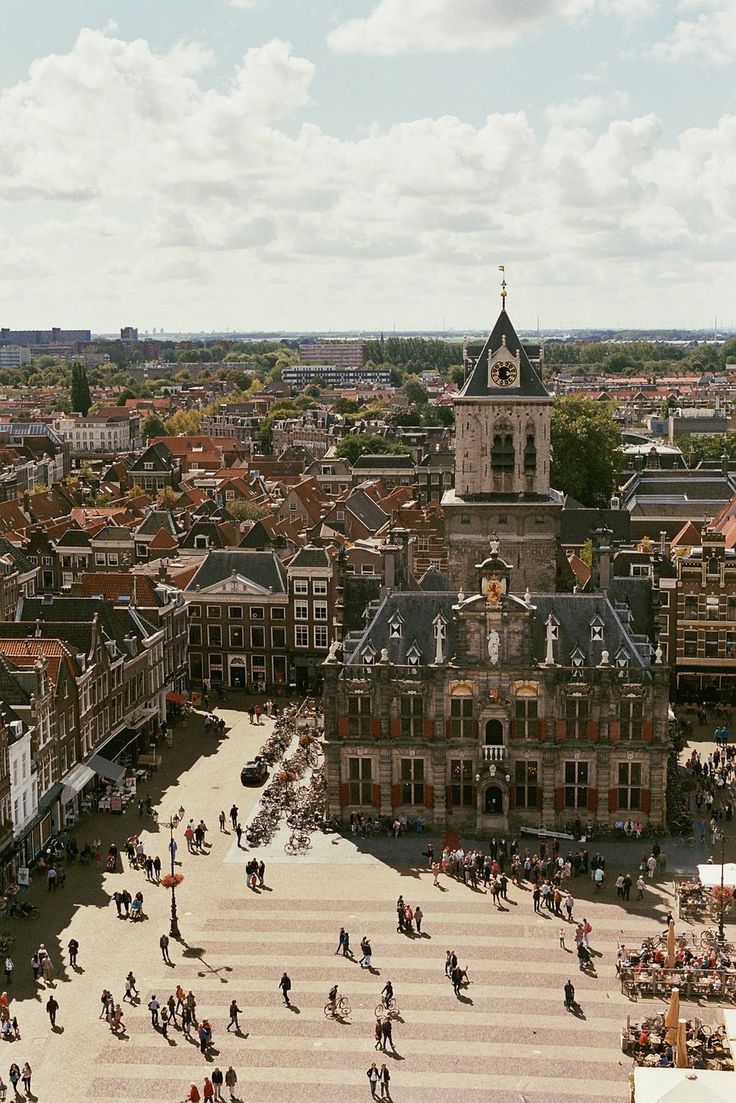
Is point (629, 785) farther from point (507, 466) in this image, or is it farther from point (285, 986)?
point (285, 986)

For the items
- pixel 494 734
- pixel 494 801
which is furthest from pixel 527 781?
pixel 494 734

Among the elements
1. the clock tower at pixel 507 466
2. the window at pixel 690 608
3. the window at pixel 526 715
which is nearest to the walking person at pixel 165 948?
the window at pixel 526 715

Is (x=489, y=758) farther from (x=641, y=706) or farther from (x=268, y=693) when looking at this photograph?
(x=268, y=693)

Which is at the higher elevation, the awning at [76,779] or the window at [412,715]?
the window at [412,715]

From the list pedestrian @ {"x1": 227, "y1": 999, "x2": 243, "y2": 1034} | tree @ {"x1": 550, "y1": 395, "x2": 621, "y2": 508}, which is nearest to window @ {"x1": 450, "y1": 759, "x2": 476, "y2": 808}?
pedestrian @ {"x1": 227, "y1": 999, "x2": 243, "y2": 1034}

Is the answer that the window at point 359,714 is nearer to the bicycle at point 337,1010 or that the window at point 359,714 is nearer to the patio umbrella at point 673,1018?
the bicycle at point 337,1010

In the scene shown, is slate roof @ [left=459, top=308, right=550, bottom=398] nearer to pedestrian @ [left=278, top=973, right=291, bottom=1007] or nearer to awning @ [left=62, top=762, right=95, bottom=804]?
awning @ [left=62, top=762, right=95, bottom=804]

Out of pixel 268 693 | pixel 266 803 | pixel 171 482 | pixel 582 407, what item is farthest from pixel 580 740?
pixel 171 482
